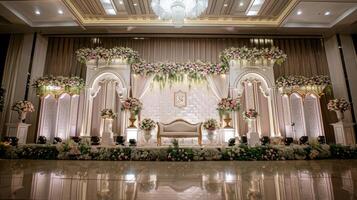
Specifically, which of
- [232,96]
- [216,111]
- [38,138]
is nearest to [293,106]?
[232,96]

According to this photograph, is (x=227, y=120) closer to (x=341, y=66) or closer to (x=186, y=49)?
(x=186, y=49)

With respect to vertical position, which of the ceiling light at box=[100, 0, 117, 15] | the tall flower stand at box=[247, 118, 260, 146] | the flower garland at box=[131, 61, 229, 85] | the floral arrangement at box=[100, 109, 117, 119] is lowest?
the tall flower stand at box=[247, 118, 260, 146]

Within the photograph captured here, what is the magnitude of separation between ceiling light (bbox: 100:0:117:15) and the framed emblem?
4104 mm

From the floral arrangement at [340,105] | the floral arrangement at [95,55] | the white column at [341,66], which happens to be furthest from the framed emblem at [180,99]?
the white column at [341,66]

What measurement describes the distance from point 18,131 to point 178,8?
6.86m

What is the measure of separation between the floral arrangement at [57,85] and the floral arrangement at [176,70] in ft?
7.91

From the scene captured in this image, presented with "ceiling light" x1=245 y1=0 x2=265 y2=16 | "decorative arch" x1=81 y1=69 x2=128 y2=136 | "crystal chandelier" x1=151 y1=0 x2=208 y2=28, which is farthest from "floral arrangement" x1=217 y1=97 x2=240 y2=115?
"decorative arch" x1=81 y1=69 x2=128 y2=136

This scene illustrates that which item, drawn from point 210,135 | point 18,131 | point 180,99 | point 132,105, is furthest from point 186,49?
point 18,131

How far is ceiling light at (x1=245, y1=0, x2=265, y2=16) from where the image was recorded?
25.2 feet

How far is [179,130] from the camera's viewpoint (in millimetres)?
7629

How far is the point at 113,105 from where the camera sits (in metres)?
8.02

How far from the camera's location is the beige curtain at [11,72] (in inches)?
315

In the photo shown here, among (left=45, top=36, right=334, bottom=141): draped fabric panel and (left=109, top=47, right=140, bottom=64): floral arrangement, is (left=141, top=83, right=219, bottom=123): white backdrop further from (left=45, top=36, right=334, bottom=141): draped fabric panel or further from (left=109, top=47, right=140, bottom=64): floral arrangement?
(left=45, top=36, right=334, bottom=141): draped fabric panel

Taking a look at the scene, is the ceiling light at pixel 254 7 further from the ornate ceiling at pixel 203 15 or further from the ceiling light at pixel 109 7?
the ceiling light at pixel 109 7
